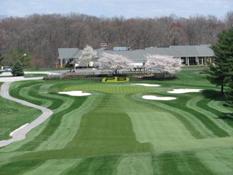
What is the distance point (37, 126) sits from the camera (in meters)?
35.0

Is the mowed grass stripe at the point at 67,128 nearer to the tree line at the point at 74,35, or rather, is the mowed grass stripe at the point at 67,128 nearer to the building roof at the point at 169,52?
the building roof at the point at 169,52

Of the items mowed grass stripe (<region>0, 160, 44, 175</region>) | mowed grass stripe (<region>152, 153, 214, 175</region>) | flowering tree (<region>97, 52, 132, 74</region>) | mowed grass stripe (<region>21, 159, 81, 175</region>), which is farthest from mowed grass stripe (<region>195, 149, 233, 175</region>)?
flowering tree (<region>97, 52, 132, 74</region>)

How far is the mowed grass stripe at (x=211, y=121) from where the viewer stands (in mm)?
31938

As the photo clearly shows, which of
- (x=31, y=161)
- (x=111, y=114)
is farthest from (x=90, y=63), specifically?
(x=31, y=161)

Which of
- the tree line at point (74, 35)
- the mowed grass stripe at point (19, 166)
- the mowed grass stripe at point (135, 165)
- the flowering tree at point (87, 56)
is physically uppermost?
the tree line at point (74, 35)

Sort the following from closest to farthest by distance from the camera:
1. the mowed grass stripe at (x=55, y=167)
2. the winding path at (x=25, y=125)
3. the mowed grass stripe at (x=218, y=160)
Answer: the mowed grass stripe at (x=218, y=160)
the mowed grass stripe at (x=55, y=167)
the winding path at (x=25, y=125)

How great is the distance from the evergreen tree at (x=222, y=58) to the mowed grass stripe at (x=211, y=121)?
6.56 meters

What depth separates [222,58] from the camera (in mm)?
55500

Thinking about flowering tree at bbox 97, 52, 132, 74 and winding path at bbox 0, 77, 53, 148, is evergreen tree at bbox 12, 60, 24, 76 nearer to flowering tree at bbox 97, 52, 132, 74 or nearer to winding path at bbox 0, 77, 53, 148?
flowering tree at bbox 97, 52, 132, 74

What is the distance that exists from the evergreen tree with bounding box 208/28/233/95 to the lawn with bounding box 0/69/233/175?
2.23 m

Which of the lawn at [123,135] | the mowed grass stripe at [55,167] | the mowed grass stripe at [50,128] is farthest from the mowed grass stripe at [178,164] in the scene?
the mowed grass stripe at [50,128]

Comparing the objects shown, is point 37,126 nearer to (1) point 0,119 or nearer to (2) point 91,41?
(1) point 0,119

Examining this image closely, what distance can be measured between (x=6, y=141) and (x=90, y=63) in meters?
93.6

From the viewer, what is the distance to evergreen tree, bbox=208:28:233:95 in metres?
54.6
